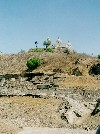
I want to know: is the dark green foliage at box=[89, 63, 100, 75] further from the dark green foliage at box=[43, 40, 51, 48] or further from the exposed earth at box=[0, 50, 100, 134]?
the dark green foliage at box=[43, 40, 51, 48]

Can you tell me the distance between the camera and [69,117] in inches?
792

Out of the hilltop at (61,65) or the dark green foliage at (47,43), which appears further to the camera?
the dark green foliage at (47,43)

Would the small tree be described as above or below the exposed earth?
above

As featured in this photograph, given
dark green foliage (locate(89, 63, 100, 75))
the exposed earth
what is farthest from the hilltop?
dark green foliage (locate(89, 63, 100, 75))

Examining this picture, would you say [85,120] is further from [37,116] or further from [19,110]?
[19,110]

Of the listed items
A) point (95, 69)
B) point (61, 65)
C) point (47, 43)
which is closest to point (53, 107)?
point (95, 69)

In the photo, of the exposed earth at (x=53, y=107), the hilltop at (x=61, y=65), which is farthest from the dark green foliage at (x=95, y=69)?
the exposed earth at (x=53, y=107)

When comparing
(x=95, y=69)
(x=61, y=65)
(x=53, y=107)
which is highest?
(x=61, y=65)

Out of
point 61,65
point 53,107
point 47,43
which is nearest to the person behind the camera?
point 53,107

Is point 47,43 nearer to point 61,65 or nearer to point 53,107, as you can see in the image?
point 61,65

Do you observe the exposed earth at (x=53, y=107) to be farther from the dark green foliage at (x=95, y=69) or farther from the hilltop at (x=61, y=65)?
the dark green foliage at (x=95, y=69)

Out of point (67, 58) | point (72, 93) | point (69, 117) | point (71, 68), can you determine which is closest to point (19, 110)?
point (69, 117)

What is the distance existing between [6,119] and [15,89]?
7823 millimetres

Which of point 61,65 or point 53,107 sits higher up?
point 61,65
